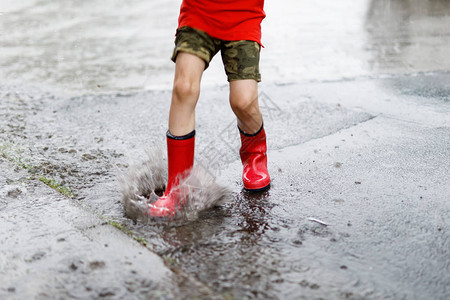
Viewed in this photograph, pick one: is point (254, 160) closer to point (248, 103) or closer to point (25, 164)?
point (248, 103)

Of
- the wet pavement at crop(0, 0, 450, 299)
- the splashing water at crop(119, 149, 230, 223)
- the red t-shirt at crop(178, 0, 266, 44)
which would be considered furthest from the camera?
the red t-shirt at crop(178, 0, 266, 44)

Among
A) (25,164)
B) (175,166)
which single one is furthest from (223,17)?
(25,164)

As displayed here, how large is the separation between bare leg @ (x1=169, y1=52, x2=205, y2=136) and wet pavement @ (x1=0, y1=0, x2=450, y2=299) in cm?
37

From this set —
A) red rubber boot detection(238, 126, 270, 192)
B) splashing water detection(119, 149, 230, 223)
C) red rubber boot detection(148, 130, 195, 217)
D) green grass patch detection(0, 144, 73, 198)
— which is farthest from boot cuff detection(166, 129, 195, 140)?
green grass patch detection(0, 144, 73, 198)

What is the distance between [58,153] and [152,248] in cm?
138

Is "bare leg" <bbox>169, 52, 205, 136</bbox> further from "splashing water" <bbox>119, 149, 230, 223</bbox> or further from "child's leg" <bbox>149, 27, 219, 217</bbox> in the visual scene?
"splashing water" <bbox>119, 149, 230, 223</bbox>

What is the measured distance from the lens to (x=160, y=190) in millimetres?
2637

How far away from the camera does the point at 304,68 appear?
214 inches

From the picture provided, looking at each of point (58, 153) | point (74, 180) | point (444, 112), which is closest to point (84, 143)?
point (58, 153)

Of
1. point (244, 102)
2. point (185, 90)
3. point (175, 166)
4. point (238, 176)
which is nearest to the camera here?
point (185, 90)

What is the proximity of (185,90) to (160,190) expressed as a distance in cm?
56

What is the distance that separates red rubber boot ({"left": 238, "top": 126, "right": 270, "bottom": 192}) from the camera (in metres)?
2.72

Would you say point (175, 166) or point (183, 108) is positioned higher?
point (183, 108)

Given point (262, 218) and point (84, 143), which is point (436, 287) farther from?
point (84, 143)
